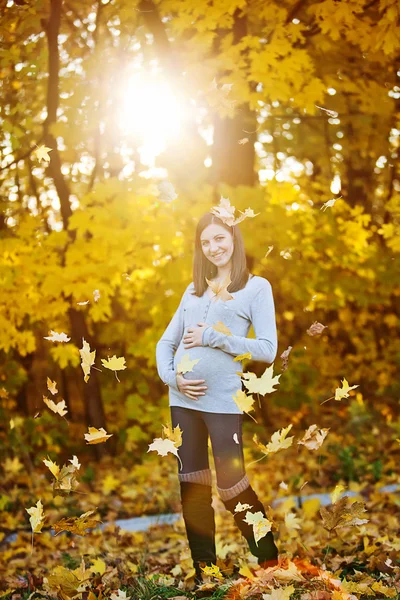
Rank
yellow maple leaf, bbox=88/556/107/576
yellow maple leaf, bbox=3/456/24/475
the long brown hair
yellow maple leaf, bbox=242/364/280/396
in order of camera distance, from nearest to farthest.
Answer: yellow maple leaf, bbox=242/364/280/396, the long brown hair, yellow maple leaf, bbox=88/556/107/576, yellow maple leaf, bbox=3/456/24/475

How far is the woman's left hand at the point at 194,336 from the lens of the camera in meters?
3.07

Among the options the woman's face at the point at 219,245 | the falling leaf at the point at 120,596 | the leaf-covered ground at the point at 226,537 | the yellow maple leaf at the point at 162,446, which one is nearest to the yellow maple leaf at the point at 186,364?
the yellow maple leaf at the point at 162,446

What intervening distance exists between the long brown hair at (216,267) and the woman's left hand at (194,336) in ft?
0.66

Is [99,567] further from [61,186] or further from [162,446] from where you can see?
[61,186]

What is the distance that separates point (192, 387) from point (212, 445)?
33cm

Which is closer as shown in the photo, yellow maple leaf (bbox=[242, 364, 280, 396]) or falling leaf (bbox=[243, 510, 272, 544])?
yellow maple leaf (bbox=[242, 364, 280, 396])

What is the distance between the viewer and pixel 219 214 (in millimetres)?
3109

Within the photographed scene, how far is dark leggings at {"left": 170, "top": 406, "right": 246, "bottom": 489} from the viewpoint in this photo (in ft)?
10.0

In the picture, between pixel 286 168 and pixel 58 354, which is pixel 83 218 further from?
pixel 286 168

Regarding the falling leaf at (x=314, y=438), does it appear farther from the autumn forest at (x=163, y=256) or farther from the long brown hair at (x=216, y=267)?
the long brown hair at (x=216, y=267)

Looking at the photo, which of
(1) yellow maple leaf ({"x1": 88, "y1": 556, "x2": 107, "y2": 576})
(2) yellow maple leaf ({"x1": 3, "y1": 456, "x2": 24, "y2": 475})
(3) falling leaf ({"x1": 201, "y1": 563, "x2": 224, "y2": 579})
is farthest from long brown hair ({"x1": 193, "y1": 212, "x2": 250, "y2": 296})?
(2) yellow maple leaf ({"x1": 3, "y1": 456, "x2": 24, "y2": 475})

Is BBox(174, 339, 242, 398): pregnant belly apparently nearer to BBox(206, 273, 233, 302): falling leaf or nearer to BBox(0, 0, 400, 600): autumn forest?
BBox(0, 0, 400, 600): autumn forest

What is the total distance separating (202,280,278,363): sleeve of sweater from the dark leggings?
0.32 m

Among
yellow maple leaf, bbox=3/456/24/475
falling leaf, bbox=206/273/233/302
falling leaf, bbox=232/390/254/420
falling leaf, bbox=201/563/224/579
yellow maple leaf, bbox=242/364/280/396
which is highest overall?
falling leaf, bbox=206/273/233/302
